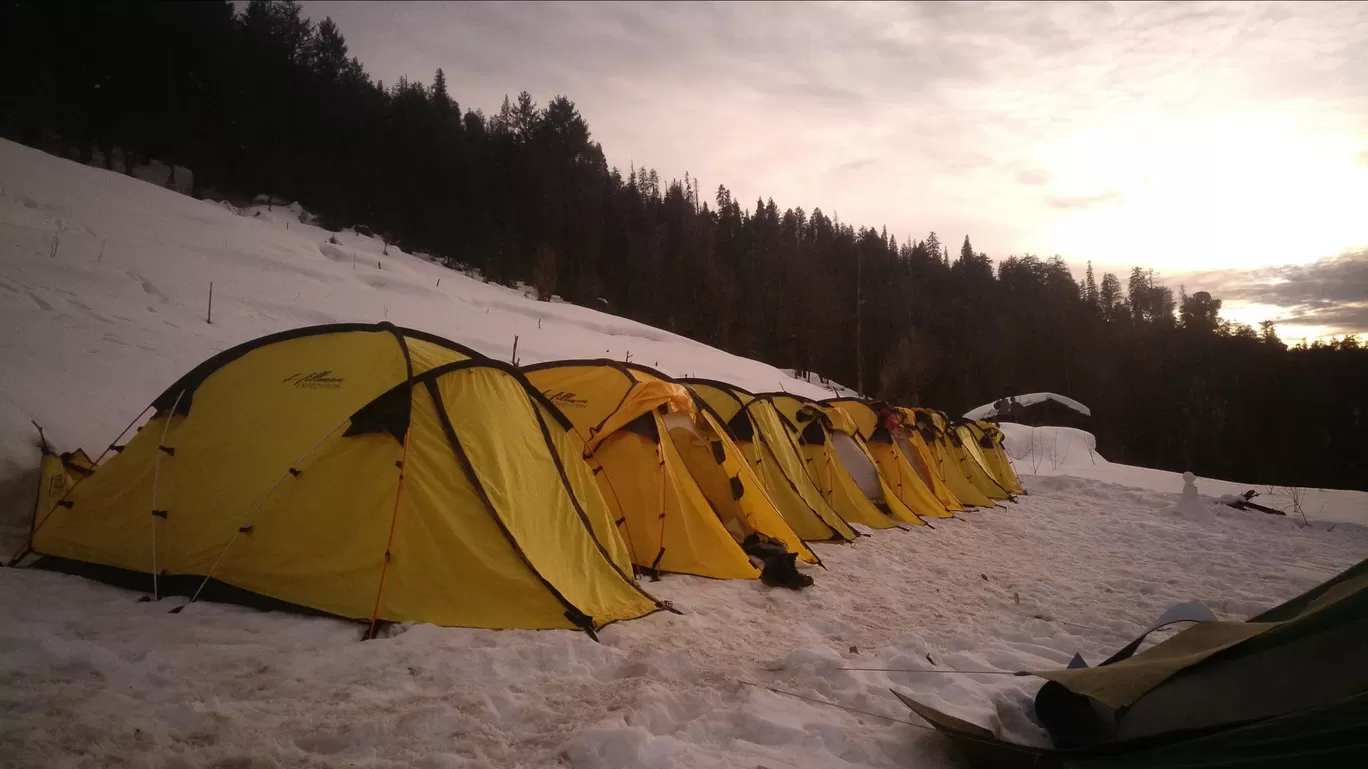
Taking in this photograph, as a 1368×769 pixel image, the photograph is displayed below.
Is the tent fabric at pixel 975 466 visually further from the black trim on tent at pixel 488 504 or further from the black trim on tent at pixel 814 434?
the black trim on tent at pixel 488 504

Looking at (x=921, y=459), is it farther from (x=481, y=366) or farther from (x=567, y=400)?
(x=481, y=366)

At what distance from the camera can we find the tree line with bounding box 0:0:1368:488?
29625 millimetres

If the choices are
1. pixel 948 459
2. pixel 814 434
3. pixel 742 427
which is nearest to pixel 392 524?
pixel 742 427

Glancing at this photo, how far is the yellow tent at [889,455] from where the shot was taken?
10.8 m

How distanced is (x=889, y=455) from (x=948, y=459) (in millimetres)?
3610

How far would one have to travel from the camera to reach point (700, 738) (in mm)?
3082

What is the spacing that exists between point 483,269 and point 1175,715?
40.4 meters

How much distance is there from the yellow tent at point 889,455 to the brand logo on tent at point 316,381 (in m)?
7.54

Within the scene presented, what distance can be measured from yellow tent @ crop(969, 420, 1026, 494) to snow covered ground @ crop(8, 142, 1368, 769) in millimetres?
3701

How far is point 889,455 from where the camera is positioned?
10.8 meters

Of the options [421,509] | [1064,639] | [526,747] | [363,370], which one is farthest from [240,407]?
[1064,639]

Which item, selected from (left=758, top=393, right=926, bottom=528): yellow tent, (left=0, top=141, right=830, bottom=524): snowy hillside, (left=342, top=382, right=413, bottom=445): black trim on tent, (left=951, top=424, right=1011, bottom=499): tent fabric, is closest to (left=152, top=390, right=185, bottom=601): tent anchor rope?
(left=342, top=382, right=413, bottom=445): black trim on tent

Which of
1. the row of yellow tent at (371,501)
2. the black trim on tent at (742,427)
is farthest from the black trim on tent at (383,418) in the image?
the black trim on tent at (742,427)

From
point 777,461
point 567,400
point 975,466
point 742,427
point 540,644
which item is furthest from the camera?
point 975,466
